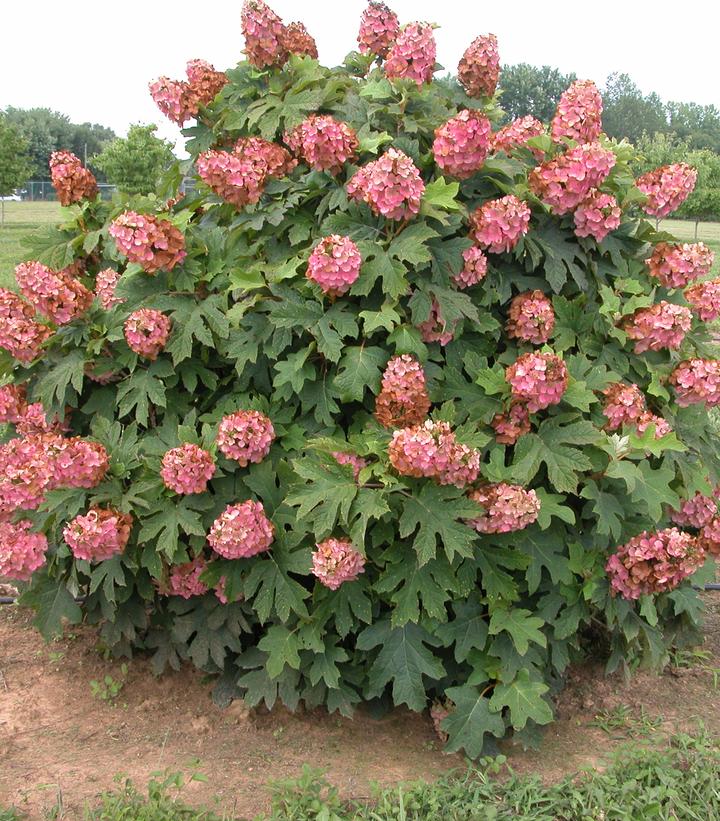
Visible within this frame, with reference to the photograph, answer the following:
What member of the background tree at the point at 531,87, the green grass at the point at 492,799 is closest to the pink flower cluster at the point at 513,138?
the green grass at the point at 492,799

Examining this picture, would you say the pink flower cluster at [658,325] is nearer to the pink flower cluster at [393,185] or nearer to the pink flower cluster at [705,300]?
the pink flower cluster at [705,300]

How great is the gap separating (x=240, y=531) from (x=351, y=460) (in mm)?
446

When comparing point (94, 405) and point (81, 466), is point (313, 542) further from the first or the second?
point (94, 405)

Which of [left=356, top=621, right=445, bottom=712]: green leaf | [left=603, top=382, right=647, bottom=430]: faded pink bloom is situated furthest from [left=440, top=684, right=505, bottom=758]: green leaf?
[left=603, top=382, right=647, bottom=430]: faded pink bloom

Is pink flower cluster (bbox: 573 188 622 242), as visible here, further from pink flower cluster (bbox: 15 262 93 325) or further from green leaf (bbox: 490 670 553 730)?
pink flower cluster (bbox: 15 262 93 325)

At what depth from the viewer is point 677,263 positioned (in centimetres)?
354

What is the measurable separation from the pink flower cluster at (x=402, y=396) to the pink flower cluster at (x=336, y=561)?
1.44 feet

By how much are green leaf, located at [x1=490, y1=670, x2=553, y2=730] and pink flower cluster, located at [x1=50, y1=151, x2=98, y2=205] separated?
2.81 meters

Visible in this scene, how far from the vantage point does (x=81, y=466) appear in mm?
3078

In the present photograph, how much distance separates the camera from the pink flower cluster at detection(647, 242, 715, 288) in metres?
3.54

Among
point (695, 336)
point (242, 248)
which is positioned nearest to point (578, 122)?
point (695, 336)

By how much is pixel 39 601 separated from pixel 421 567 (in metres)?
1.60

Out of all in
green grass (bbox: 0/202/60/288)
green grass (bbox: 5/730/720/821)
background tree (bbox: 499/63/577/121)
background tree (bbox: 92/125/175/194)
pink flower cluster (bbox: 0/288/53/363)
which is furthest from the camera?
background tree (bbox: 499/63/577/121)

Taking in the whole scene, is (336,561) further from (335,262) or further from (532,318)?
(532,318)
